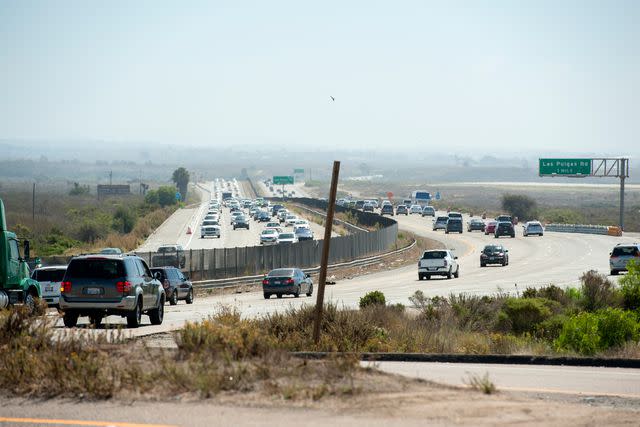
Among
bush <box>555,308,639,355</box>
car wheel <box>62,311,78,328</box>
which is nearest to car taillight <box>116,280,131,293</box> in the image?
car wheel <box>62,311,78,328</box>

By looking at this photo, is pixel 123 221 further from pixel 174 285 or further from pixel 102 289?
pixel 102 289

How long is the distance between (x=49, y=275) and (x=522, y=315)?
14.1 m

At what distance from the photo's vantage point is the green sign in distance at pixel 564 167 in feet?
348

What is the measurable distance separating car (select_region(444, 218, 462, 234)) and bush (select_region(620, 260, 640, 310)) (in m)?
66.0

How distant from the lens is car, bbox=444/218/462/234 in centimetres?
9731

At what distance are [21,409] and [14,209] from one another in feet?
469

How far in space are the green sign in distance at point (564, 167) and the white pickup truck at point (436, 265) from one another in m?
55.0

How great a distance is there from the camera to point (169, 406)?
11.5m

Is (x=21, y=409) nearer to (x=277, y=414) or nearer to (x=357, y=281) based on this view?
(x=277, y=414)

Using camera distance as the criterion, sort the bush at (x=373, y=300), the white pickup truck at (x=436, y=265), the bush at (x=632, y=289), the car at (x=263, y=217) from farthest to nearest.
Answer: the car at (x=263, y=217)
the white pickup truck at (x=436, y=265)
the bush at (x=373, y=300)
the bush at (x=632, y=289)

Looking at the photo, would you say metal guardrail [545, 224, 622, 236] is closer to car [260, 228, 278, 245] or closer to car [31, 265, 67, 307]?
car [260, 228, 278, 245]

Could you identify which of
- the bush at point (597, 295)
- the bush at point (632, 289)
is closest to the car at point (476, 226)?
the bush at point (597, 295)

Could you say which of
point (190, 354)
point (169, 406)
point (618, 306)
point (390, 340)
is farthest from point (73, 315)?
point (618, 306)

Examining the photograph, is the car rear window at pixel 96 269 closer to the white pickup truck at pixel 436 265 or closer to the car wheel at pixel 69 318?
the car wheel at pixel 69 318
